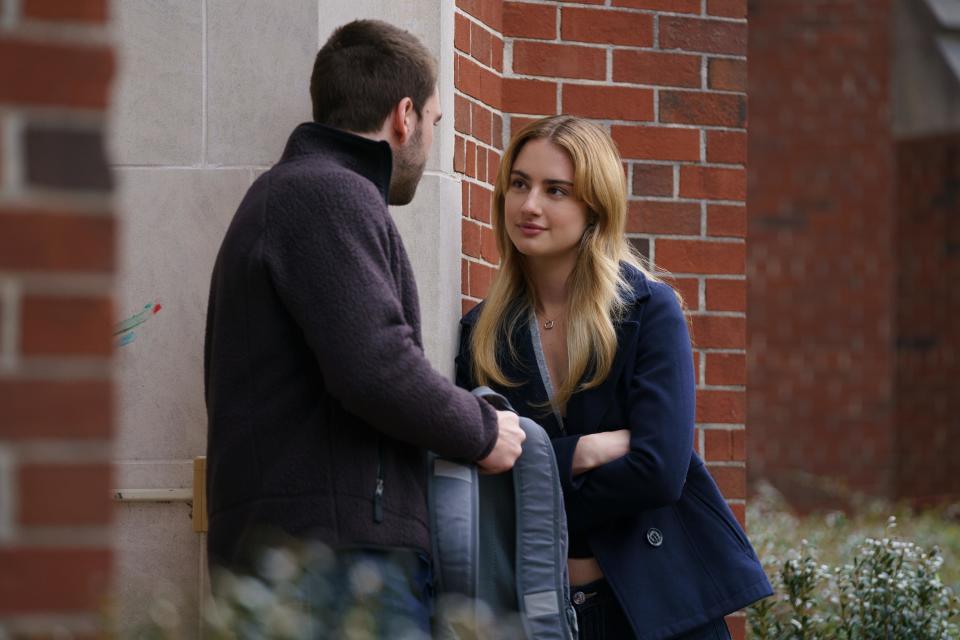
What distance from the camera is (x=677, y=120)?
14.1 ft

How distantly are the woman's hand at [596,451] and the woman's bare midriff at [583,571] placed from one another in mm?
207

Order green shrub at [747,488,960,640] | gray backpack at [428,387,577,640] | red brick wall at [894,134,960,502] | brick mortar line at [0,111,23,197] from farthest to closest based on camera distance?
red brick wall at [894,134,960,502] → green shrub at [747,488,960,640] → gray backpack at [428,387,577,640] → brick mortar line at [0,111,23,197]

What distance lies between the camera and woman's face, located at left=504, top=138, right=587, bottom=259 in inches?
129

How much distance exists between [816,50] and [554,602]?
7156mm

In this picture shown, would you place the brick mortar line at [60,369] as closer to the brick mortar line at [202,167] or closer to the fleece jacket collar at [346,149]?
the fleece jacket collar at [346,149]

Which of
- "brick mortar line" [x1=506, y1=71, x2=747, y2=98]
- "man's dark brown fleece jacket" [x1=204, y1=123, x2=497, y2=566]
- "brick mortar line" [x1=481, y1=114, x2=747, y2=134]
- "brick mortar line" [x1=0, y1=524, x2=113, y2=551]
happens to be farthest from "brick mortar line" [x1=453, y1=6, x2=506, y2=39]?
"brick mortar line" [x1=0, y1=524, x2=113, y2=551]

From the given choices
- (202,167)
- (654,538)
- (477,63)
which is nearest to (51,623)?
(654,538)

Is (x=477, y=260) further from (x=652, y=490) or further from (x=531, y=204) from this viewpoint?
(x=652, y=490)

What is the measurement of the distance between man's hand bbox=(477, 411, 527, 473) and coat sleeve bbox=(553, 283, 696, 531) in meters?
0.32

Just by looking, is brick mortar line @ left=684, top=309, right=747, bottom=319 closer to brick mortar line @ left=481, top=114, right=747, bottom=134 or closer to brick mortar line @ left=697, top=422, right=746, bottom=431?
brick mortar line @ left=697, top=422, right=746, bottom=431

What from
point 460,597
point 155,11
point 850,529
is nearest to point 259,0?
point 155,11

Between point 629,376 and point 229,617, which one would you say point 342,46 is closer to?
point 629,376

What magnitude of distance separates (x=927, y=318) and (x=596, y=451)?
22.5ft

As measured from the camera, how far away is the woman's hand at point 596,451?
310 cm
